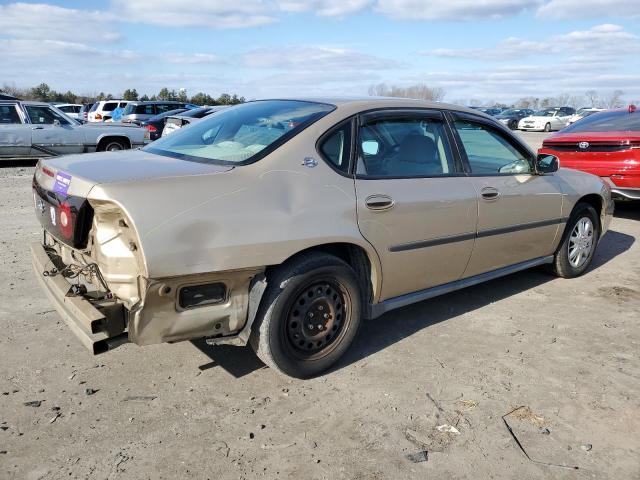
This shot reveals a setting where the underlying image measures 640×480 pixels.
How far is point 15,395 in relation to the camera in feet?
10.4

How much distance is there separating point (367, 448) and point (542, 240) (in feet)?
9.64

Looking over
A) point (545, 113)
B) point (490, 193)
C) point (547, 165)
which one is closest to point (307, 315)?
point (490, 193)

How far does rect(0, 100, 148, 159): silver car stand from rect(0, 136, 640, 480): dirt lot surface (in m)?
9.16

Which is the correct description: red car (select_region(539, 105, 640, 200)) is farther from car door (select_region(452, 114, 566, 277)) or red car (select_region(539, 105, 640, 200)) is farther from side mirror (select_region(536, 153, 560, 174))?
side mirror (select_region(536, 153, 560, 174))

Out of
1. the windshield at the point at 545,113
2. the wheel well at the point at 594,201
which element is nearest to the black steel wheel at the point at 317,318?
the wheel well at the point at 594,201

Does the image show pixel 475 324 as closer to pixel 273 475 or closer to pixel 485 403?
pixel 485 403

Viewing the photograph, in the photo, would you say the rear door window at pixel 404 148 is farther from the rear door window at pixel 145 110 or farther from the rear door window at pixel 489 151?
the rear door window at pixel 145 110

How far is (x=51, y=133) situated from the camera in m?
12.7

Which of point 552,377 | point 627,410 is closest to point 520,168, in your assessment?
point 552,377

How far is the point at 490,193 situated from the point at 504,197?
19cm

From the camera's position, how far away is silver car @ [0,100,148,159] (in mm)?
12383

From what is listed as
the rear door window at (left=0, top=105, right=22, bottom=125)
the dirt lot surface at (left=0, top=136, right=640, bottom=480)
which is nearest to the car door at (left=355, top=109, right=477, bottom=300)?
the dirt lot surface at (left=0, top=136, right=640, bottom=480)

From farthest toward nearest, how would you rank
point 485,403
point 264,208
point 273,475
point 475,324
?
point 475,324 < point 485,403 < point 264,208 < point 273,475

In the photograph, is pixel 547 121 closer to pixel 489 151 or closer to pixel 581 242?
pixel 581 242
